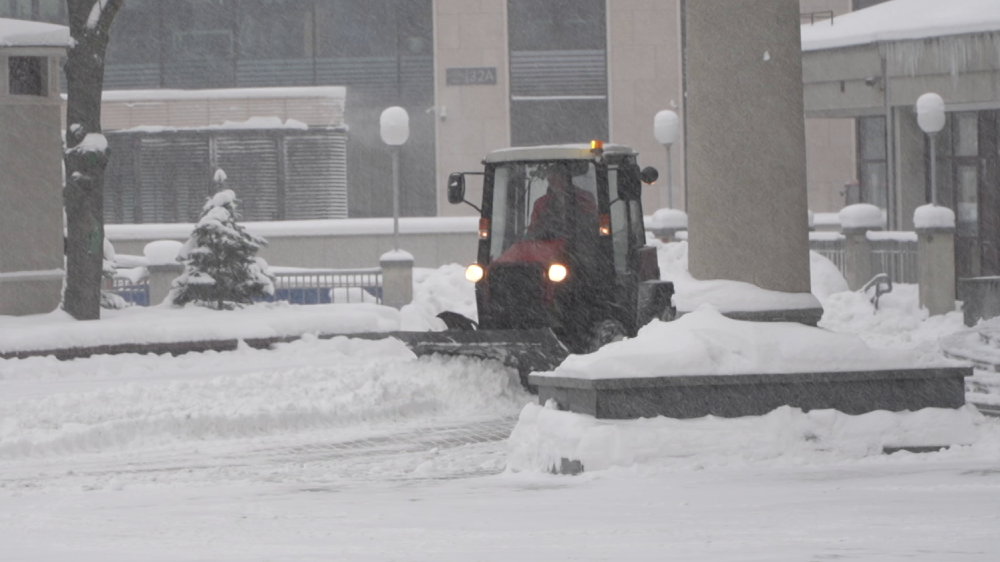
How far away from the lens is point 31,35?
20781 mm

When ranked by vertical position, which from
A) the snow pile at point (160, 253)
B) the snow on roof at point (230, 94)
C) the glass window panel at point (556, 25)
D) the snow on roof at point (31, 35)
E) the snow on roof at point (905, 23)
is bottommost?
the snow pile at point (160, 253)

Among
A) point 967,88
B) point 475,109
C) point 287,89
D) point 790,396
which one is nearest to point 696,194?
point 790,396

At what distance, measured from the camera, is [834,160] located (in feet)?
127

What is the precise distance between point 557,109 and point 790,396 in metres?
29.9

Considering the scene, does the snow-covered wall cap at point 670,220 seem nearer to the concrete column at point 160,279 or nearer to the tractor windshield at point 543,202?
the concrete column at point 160,279

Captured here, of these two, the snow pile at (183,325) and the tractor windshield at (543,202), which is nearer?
the tractor windshield at (543,202)

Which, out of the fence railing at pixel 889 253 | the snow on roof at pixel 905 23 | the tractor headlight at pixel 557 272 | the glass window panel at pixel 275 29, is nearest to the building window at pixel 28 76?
the tractor headlight at pixel 557 272

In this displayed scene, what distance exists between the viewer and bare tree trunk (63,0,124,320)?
20.1m

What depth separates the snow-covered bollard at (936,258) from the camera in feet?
82.6

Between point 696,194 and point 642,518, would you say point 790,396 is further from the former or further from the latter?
point 696,194

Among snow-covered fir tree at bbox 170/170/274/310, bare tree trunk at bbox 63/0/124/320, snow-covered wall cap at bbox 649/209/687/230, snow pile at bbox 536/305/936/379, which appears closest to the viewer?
snow pile at bbox 536/305/936/379

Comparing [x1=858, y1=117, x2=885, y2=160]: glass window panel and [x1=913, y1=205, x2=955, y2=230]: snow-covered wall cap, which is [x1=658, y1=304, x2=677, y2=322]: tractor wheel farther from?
[x1=858, y1=117, x2=885, y2=160]: glass window panel

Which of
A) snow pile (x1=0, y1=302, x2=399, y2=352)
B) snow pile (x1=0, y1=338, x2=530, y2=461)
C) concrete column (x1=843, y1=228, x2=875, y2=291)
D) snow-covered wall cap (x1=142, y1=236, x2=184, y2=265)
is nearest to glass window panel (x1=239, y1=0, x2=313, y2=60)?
snow-covered wall cap (x1=142, y1=236, x2=184, y2=265)

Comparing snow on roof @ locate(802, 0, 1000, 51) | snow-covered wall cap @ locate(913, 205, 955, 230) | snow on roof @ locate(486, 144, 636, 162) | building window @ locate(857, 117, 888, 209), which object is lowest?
snow-covered wall cap @ locate(913, 205, 955, 230)
